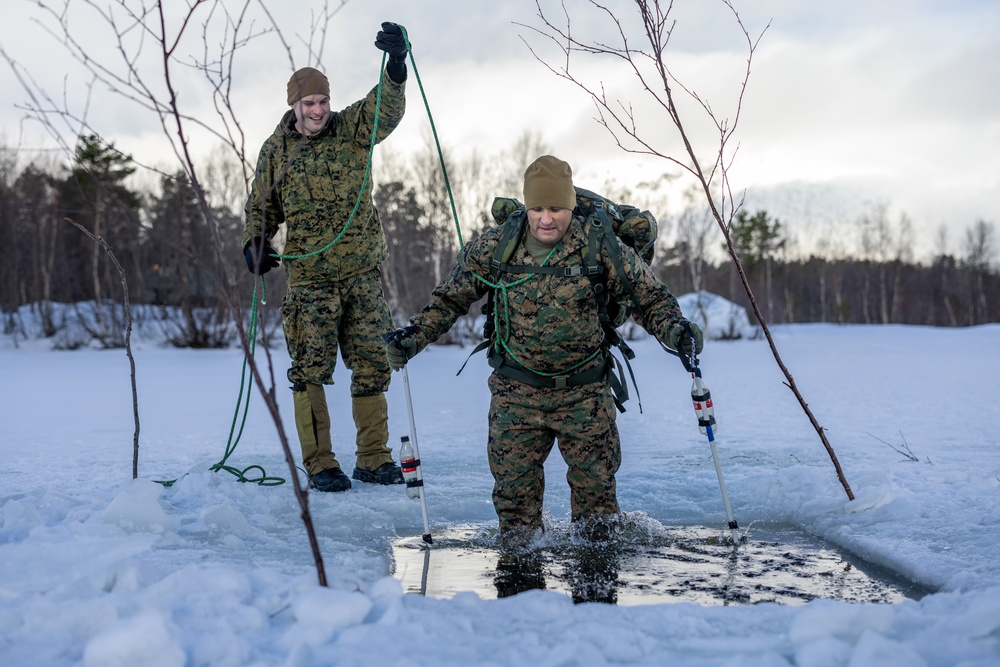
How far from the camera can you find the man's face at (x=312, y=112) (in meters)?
4.64

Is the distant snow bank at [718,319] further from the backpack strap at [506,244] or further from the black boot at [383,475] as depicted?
the backpack strap at [506,244]

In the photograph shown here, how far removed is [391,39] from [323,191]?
97cm

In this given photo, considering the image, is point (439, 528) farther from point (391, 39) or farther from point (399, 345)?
point (391, 39)

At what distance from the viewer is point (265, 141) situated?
4895mm

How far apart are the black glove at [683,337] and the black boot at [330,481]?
2.15m

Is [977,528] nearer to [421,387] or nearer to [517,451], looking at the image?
[517,451]

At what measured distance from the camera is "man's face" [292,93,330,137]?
464 centimetres

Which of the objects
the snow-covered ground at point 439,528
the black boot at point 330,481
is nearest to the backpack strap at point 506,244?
the snow-covered ground at point 439,528

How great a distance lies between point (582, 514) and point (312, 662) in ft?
6.21

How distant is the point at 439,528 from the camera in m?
4.07

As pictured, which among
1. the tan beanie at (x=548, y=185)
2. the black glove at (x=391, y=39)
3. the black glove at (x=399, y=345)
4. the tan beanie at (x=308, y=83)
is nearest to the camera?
the tan beanie at (x=548, y=185)

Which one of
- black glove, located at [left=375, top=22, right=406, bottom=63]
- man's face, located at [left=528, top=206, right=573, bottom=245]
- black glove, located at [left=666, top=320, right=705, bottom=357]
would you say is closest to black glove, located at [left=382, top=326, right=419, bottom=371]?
man's face, located at [left=528, top=206, right=573, bottom=245]

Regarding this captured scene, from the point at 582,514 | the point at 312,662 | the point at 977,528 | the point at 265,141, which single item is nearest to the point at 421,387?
the point at 265,141

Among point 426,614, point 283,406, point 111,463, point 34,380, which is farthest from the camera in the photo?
point 34,380
